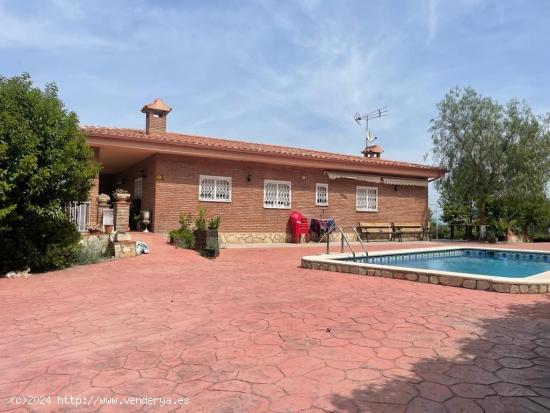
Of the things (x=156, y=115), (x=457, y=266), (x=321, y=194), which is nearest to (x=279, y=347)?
(x=457, y=266)

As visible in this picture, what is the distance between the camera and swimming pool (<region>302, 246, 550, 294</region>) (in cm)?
695

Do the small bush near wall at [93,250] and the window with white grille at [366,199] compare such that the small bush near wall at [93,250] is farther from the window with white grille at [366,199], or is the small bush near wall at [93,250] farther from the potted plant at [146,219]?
the window with white grille at [366,199]

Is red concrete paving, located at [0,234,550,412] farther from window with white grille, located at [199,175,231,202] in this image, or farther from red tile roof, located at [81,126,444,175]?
window with white grille, located at [199,175,231,202]

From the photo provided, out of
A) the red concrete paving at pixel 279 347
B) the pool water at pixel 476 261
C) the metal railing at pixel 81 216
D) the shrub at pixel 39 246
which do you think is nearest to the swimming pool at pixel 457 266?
the pool water at pixel 476 261

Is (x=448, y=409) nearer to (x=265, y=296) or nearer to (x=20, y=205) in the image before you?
(x=265, y=296)

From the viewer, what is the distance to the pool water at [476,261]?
39.1ft

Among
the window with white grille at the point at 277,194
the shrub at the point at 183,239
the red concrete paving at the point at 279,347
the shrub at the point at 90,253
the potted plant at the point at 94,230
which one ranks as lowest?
the red concrete paving at the point at 279,347

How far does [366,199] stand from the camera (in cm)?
2048

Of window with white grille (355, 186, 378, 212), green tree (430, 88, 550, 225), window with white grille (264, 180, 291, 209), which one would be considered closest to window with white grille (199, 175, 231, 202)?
window with white grille (264, 180, 291, 209)

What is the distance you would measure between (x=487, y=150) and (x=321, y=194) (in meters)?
9.56

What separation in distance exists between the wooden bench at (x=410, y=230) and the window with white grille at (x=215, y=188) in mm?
9042

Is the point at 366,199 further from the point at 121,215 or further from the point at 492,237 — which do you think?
the point at 121,215

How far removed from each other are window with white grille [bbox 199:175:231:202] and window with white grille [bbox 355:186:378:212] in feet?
22.7

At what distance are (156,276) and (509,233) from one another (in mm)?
20250
